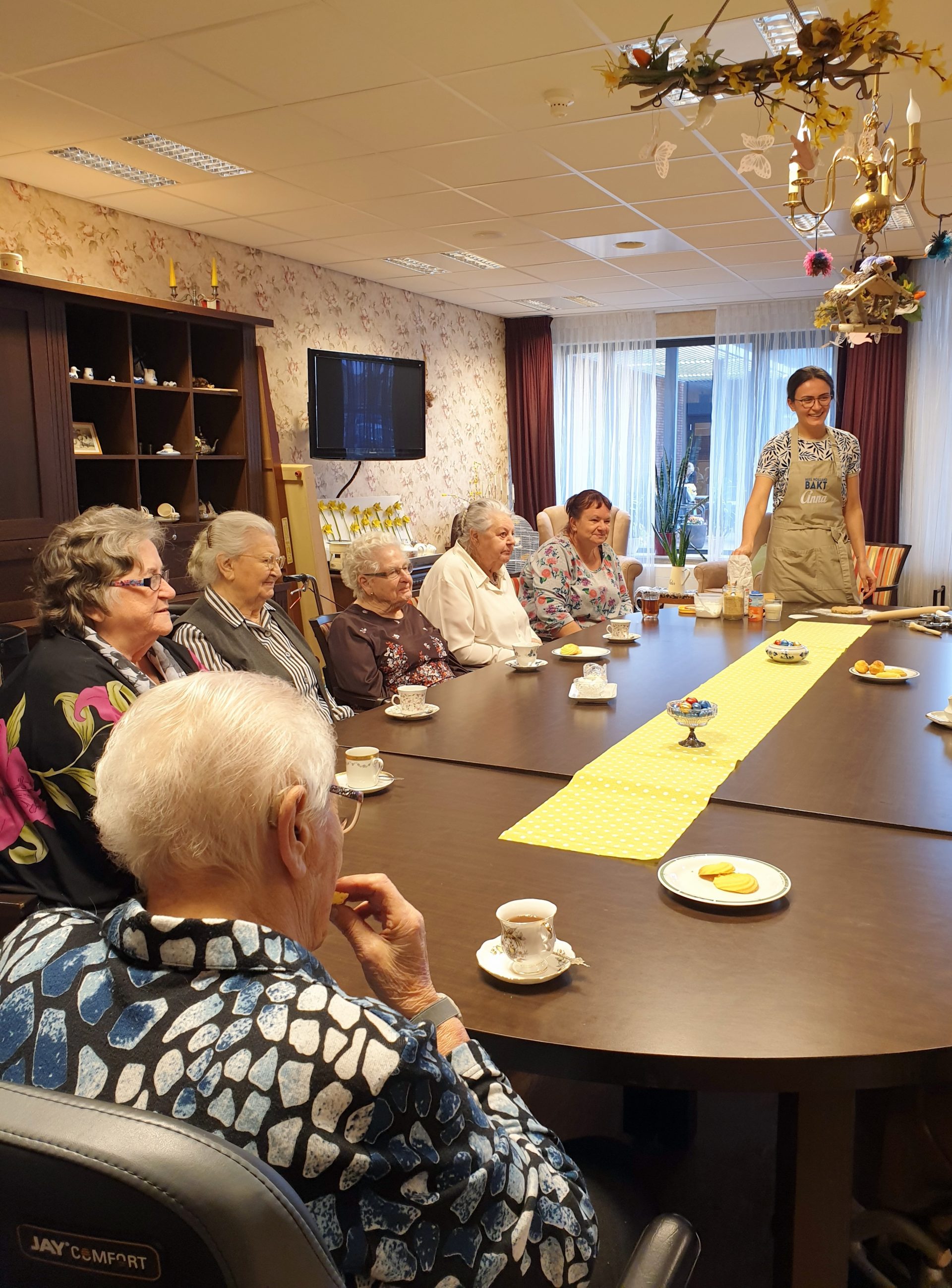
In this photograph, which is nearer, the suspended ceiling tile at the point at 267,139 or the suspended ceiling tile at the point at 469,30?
the suspended ceiling tile at the point at 469,30

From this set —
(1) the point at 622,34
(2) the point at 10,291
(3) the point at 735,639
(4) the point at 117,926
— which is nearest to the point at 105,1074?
(4) the point at 117,926

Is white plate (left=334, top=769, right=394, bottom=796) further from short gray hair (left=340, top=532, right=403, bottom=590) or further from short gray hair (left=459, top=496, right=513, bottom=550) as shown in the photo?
short gray hair (left=459, top=496, right=513, bottom=550)

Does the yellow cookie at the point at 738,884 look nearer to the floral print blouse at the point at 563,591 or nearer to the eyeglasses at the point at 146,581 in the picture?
the eyeglasses at the point at 146,581

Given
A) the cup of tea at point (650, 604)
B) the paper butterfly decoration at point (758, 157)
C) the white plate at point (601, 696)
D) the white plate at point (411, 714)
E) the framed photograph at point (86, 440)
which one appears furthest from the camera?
the framed photograph at point (86, 440)

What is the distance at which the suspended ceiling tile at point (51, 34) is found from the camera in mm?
2865

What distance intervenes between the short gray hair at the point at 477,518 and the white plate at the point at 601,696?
49.6 inches

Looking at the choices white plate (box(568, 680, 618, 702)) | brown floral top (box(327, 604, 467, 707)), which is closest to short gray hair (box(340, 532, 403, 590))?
brown floral top (box(327, 604, 467, 707))

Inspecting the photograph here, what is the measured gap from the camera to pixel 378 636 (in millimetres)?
3203

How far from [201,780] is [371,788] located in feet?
3.51

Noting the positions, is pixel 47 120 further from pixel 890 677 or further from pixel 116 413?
pixel 890 677

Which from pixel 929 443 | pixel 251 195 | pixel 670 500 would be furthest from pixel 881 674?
pixel 670 500

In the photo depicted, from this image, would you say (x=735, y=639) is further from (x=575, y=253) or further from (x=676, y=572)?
(x=575, y=253)

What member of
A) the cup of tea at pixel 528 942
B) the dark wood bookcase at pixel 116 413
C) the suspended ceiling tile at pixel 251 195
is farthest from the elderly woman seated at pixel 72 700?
the suspended ceiling tile at pixel 251 195

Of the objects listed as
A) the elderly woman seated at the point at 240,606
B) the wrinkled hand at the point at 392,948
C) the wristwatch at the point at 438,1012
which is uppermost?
the elderly woman seated at the point at 240,606
